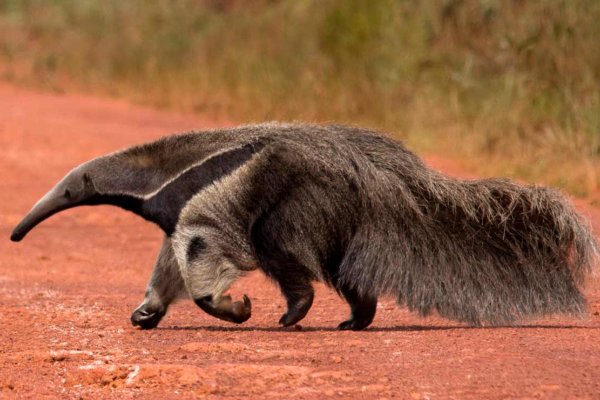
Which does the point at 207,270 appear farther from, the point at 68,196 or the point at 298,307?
the point at 68,196

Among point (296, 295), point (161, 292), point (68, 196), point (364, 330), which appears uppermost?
point (68, 196)

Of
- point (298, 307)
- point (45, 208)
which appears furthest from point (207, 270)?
A: point (45, 208)

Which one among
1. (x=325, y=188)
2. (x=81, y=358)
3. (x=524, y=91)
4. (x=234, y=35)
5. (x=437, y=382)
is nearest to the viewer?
(x=437, y=382)

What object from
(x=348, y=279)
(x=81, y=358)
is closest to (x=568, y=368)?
(x=348, y=279)

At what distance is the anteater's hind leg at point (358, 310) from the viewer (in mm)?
6258

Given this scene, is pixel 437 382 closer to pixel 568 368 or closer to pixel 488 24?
pixel 568 368

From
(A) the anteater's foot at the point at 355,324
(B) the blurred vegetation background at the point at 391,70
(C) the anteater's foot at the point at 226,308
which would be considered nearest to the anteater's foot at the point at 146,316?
(C) the anteater's foot at the point at 226,308

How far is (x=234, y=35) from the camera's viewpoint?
65.8 feet

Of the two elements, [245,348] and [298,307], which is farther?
[298,307]

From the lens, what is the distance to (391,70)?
14586 millimetres

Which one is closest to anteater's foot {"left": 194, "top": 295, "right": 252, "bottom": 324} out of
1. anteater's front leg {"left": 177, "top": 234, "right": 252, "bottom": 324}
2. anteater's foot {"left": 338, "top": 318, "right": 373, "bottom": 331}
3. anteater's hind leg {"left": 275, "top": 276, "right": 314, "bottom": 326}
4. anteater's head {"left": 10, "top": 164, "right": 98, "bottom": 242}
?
anteater's front leg {"left": 177, "top": 234, "right": 252, "bottom": 324}

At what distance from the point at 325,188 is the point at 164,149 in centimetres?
85

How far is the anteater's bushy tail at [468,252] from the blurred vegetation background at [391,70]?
4.06 metres

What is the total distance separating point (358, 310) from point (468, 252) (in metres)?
0.62
